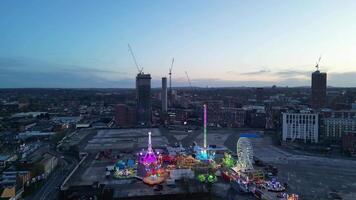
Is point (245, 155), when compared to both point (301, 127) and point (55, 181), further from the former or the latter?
point (301, 127)

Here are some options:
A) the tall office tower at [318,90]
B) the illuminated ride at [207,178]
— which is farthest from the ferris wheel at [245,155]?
the tall office tower at [318,90]

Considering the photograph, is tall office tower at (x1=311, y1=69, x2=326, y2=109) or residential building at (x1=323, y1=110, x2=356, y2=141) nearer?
residential building at (x1=323, y1=110, x2=356, y2=141)

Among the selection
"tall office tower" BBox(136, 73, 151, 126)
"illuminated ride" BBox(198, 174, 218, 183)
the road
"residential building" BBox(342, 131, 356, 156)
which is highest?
"tall office tower" BBox(136, 73, 151, 126)

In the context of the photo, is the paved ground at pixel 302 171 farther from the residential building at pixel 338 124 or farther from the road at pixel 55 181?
the residential building at pixel 338 124

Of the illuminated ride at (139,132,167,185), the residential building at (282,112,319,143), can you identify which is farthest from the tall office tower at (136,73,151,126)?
the illuminated ride at (139,132,167,185)

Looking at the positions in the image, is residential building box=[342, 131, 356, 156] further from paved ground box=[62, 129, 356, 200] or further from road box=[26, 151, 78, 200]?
road box=[26, 151, 78, 200]

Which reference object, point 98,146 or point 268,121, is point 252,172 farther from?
point 268,121
